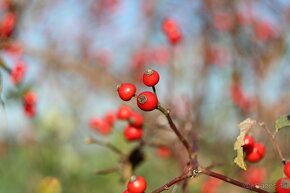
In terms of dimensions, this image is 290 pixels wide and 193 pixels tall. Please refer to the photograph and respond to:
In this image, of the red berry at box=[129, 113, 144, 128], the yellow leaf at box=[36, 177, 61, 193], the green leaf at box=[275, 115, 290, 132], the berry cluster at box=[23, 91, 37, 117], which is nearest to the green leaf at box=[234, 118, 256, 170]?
the green leaf at box=[275, 115, 290, 132]

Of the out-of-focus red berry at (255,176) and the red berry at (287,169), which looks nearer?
the red berry at (287,169)

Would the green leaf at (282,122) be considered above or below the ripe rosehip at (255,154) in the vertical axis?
above

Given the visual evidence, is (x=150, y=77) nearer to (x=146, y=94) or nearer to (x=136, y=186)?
(x=146, y=94)

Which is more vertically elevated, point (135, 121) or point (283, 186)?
point (135, 121)

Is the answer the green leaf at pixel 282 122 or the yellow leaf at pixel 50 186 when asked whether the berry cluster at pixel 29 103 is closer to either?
the yellow leaf at pixel 50 186

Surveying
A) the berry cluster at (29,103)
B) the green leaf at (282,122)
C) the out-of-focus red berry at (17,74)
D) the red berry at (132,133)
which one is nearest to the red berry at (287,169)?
the green leaf at (282,122)

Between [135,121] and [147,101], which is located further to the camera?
[135,121]

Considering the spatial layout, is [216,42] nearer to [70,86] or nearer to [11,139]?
[70,86]

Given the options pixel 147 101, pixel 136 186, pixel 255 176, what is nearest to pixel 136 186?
pixel 136 186

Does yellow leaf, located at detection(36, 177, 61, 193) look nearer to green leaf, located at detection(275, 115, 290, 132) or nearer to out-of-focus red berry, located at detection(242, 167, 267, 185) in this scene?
green leaf, located at detection(275, 115, 290, 132)
